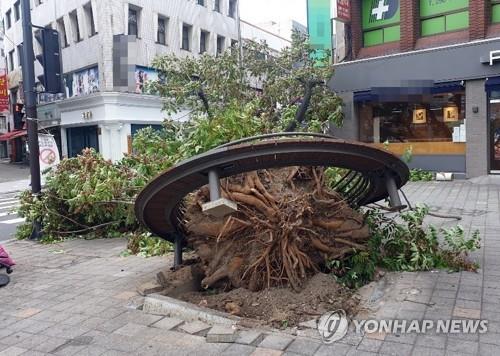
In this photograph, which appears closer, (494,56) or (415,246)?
(415,246)

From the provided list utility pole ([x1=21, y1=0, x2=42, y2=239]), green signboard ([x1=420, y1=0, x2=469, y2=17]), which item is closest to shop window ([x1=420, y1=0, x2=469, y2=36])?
green signboard ([x1=420, y1=0, x2=469, y2=17])

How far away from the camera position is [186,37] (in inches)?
1163

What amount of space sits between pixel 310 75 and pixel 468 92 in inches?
190

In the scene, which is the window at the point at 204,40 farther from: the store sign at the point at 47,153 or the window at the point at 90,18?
the store sign at the point at 47,153

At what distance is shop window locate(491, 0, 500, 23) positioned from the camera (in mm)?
13992

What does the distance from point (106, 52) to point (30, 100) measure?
16.5 m

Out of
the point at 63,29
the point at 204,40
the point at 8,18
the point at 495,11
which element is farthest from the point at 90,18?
the point at 495,11

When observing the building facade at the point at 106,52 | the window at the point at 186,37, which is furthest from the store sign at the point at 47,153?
the window at the point at 186,37

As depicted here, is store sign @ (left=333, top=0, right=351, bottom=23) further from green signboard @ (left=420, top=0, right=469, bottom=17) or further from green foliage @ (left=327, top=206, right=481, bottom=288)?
green foliage @ (left=327, top=206, right=481, bottom=288)

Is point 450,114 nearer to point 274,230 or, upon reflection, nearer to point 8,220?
point 274,230

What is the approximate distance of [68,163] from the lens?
8.98 metres

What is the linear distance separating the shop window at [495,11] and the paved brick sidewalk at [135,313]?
9382 mm

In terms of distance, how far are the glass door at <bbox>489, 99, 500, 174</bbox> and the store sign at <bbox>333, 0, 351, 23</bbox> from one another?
558 centimetres

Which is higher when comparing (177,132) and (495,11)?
(495,11)
